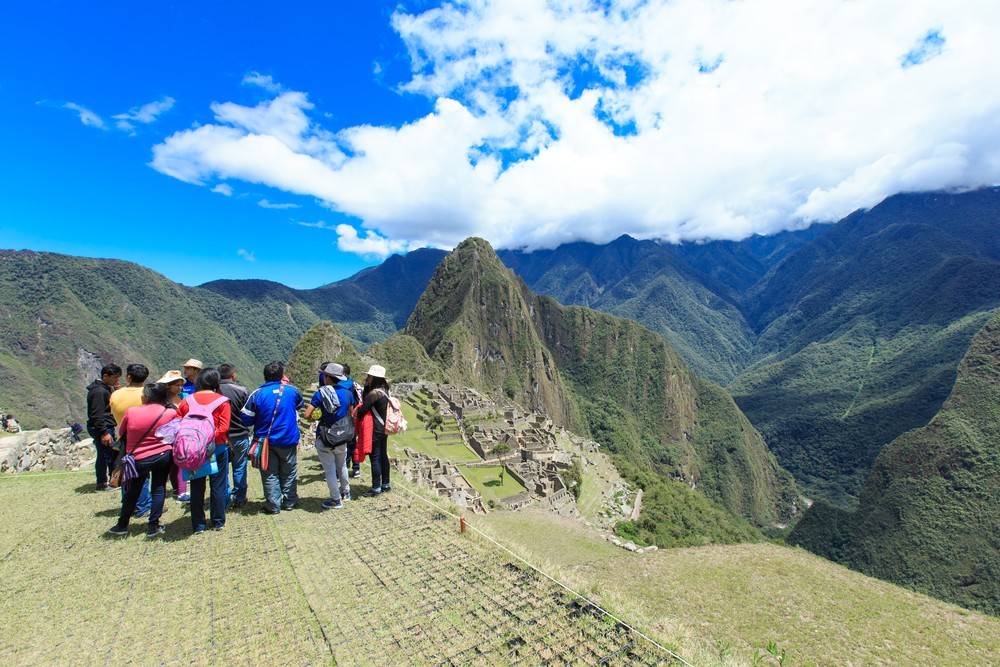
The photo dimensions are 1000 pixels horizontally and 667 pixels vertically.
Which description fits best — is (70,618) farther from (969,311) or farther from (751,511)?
(969,311)

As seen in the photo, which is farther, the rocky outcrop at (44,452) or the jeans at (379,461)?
the rocky outcrop at (44,452)

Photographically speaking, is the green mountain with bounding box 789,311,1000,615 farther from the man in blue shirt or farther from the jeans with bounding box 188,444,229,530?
the jeans with bounding box 188,444,229,530

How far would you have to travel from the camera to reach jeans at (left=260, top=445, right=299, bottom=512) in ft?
23.1

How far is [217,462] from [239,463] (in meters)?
0.95

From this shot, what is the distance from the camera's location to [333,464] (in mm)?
7543

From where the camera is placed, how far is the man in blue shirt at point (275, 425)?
6.85m

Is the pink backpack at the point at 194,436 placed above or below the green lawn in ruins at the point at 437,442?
above

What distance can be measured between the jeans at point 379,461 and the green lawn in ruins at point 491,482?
1944 cm

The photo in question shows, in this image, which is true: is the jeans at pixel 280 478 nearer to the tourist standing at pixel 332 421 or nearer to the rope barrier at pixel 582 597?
the tourist standing at pixel 332 421

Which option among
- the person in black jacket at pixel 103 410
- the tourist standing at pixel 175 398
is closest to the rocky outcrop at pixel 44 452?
the person in black jacket at pixel 103 410

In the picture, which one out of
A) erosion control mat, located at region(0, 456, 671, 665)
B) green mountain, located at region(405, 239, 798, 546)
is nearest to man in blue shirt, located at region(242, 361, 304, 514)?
erosion control mat, located at region(0, 456, 671, 665)

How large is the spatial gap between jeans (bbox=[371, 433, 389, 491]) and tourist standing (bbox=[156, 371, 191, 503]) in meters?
3.06

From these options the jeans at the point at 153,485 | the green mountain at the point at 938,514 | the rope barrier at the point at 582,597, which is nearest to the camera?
the rope barrier at the point at 582,597

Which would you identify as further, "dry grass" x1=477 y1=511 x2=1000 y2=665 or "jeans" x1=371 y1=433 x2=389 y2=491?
"jeans" x1=371 y1=433 x2=389 y2=491
